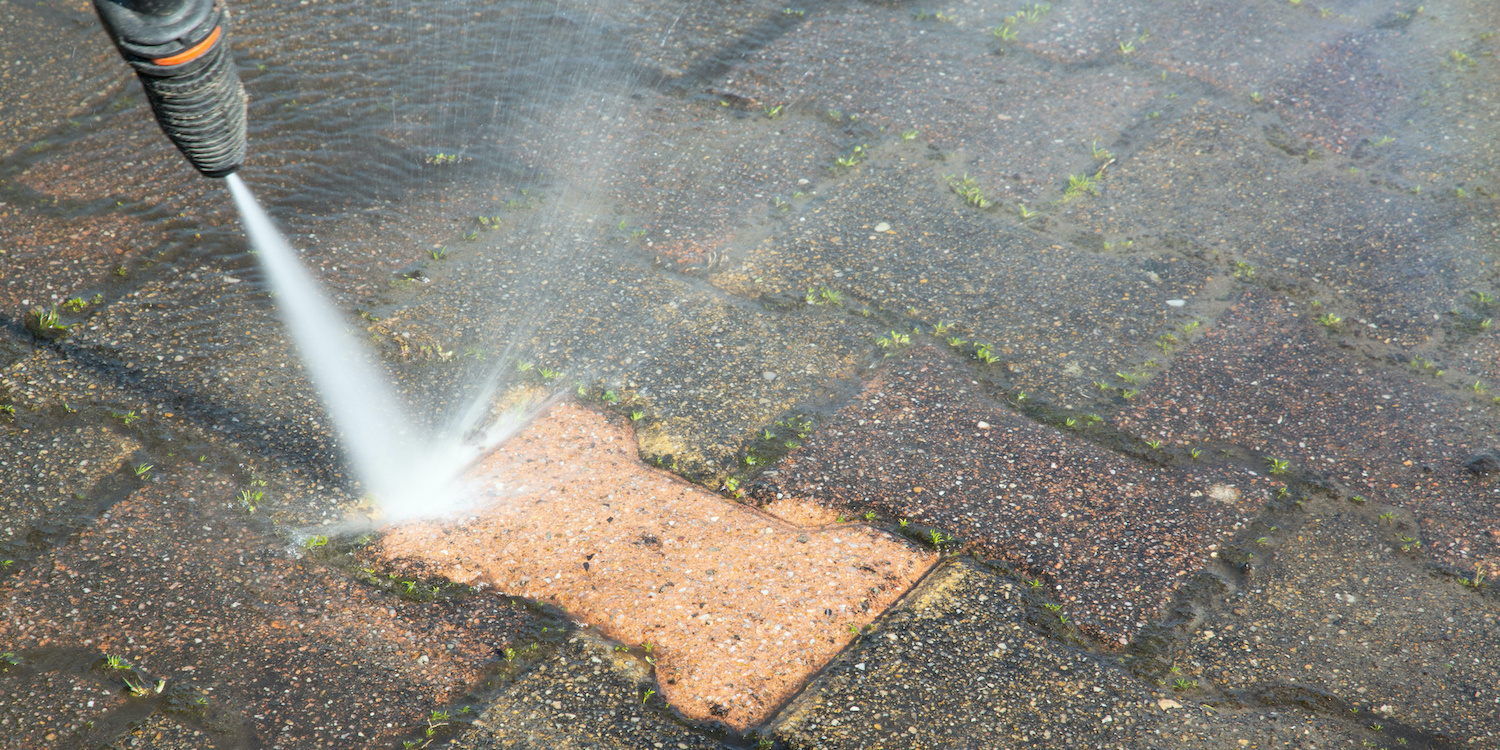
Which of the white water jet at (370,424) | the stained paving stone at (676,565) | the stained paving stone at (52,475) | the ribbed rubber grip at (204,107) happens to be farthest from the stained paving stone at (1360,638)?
the stained paving stone at (52,475)

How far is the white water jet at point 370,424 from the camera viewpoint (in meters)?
3.96

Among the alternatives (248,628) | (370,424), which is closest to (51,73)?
(370,424)

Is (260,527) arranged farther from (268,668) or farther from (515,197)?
(515,197)

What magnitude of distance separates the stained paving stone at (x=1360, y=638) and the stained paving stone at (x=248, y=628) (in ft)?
8.48

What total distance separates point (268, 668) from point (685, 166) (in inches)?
144

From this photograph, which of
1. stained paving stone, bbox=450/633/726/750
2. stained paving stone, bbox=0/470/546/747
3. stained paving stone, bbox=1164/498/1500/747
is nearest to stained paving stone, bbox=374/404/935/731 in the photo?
stained paving stone, bbox=450/633/726/750

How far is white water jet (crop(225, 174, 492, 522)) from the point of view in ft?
13.0

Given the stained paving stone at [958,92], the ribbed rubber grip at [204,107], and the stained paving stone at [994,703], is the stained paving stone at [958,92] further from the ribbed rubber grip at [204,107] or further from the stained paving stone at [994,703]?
the ribbed rubber grip at [204,107]

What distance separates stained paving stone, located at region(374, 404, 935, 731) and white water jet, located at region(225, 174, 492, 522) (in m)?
0.13

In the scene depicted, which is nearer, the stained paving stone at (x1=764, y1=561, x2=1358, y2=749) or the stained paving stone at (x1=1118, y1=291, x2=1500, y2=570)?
the stained paving stone at (x1=764, y1=561, x2=1358, y2=749)

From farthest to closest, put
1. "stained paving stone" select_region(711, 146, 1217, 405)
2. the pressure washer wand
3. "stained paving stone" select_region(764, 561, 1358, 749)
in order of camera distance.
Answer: "stained paving stone" select_region(711, 146, 1217, 405) < "stained paving stone" select_region(764, 561, 1358, 749) < the pressure washer wand

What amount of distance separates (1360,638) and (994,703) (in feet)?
4.70

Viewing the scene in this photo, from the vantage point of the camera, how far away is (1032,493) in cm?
401

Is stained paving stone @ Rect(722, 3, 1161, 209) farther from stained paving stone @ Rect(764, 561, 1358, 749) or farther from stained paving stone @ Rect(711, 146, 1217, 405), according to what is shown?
stained paving stone @ Rect(764, 561, 1358, 749)
